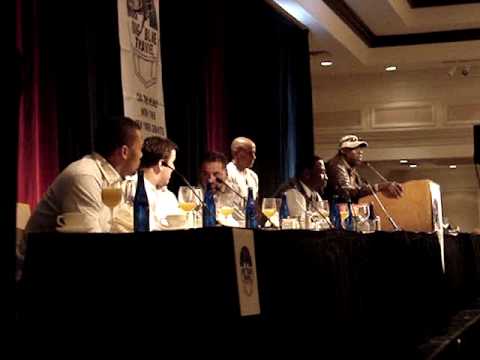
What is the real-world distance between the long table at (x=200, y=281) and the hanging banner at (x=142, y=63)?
177 cm

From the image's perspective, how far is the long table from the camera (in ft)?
7.08

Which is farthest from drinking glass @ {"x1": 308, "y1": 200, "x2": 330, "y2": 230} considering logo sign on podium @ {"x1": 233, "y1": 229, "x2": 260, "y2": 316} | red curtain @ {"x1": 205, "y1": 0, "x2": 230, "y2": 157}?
red curtain @ {"x1": 205, "y1": 0, "x2": 230, "y2": 157}

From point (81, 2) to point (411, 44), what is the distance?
5.47 meters

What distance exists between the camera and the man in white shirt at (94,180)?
2979 mm

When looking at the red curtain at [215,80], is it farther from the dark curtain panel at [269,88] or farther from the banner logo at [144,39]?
the banner logo at [144,39]

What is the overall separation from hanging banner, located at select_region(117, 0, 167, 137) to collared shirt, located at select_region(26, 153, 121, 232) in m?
1.57

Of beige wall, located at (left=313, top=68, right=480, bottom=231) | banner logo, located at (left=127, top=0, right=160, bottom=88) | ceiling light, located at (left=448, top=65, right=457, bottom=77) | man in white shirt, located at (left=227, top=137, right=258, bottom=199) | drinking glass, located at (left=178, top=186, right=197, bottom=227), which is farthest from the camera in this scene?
beige wall, located at (left=313, top=68, right=480, bottom=231)

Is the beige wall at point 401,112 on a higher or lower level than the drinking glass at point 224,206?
higher

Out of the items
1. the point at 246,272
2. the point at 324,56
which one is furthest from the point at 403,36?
the point at 246,272

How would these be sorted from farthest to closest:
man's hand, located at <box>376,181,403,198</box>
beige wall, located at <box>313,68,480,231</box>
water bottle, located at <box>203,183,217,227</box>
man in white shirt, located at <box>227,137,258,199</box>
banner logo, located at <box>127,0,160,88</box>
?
beige wall, located at <box>313,68,480,231</box> < man's hand, located at <box>376,181,403,198</box> < man in white shirt, located at <box>227,137,258,199</box> < banner logo, located at <box>127,0,160,88</box> < water bottle, located at <box>203,183,217,227</box>

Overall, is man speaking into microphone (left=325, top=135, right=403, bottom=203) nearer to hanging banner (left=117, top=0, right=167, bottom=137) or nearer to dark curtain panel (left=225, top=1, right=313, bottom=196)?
dark curtain panel (left=225, top=1, right=313, bottom=196)

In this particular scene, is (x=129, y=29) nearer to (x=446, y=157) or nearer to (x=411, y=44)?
(x=411, y=44)

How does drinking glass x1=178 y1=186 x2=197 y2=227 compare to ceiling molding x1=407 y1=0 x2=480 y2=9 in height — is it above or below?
below

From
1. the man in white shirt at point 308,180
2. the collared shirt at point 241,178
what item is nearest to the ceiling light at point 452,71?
the man in white shirt at point 308,180
